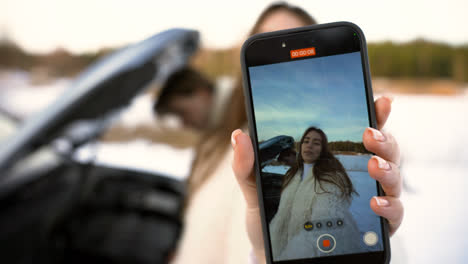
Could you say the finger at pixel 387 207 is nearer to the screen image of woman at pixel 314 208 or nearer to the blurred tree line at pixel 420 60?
the screen image of woman at pixel 314 208

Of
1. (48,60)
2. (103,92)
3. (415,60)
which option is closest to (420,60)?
(415,60)

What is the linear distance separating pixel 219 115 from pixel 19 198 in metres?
0.38

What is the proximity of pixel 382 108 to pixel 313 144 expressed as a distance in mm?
62

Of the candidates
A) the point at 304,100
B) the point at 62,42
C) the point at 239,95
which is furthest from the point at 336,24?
the point at 62,42

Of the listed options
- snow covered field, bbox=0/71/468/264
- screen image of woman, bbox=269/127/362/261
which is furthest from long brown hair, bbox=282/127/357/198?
snow covered field, bbox=0/71/468/264

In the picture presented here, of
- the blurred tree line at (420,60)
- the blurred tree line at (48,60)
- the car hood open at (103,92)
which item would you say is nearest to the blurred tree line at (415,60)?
the blurred tree line at (420,60)

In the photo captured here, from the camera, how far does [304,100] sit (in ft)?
0.89

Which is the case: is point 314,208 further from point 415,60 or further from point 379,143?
point 415,60

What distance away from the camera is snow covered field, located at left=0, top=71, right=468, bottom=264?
385 millimetres

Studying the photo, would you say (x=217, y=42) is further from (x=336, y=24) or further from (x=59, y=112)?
(x=336, y=24)

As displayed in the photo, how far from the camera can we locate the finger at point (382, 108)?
0.87 feet

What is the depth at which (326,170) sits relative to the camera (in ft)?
0.89

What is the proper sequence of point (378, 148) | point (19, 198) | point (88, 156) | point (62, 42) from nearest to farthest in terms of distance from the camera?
point (378, 148) < point (19, 198) < point (88, 156) < point (62, 42)

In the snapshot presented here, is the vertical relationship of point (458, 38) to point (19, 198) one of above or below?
above
